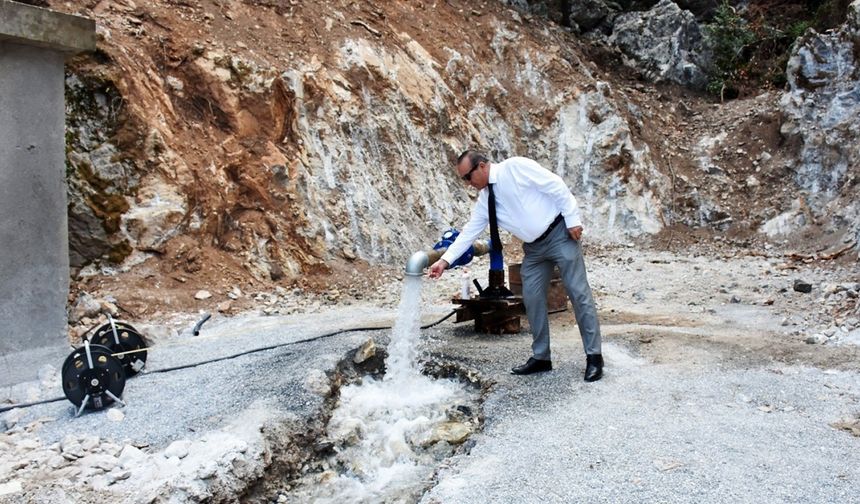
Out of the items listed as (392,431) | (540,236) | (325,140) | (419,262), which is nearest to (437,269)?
(419,262)

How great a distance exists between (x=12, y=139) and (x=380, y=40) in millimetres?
8749

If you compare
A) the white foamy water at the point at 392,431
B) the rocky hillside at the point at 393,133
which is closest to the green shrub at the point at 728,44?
the rocky hillside at the point at 393,133

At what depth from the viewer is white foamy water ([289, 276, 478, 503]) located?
386 centimetres

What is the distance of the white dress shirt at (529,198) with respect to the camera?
16.4 feet

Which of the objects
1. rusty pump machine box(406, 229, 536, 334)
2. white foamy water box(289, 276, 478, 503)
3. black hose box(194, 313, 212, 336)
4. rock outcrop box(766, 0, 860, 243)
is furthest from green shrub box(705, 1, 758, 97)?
white foamy water box(289, 276, 478, 503)

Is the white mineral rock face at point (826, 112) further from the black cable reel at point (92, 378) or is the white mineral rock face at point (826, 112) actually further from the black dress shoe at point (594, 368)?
the black cable reel at point (92, 378)

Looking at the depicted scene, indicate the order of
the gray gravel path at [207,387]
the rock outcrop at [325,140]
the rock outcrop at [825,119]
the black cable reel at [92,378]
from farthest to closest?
1. the rock outcrop at [825,119]
2. the rock outcrop at [325,140]
3. the black cable reel at [92,378]
4. the gray gravel path at [207,387]

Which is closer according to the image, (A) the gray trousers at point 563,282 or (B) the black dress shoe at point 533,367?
(A) the gray trousers at point 563,282

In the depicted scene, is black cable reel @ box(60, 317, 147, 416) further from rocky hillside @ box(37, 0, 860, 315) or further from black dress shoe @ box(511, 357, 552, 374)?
rocky hillside @ box(37, 0, 860, 315)

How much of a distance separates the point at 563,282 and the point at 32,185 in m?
4.17

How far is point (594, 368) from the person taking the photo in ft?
16.3

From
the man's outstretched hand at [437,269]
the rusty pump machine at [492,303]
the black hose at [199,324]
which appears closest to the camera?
the man's outstretched hand at [437,269]

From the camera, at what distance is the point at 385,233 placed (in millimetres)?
10984

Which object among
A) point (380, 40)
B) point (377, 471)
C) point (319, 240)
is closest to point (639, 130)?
point (380, 40)
